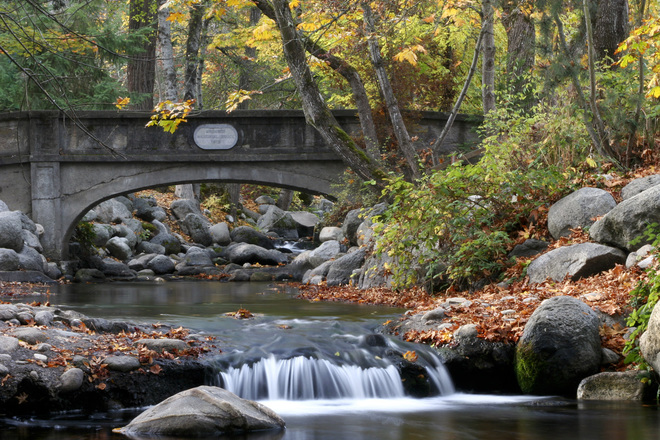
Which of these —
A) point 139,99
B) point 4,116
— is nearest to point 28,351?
point 4,116

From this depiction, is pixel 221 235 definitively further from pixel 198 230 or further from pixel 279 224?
pixel 279 224

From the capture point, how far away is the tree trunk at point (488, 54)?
38.7 ft

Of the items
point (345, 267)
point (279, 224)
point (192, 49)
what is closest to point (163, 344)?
point (345, 267)

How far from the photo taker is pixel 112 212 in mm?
21734

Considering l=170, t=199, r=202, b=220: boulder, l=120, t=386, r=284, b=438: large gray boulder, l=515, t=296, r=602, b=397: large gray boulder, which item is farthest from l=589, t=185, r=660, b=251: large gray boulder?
l=170, t=199, r=202, b=220: boulder

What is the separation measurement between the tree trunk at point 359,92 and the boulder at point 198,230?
9050 millimetres

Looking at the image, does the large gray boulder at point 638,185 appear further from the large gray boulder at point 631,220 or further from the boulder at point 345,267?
the boulder at point 345,267

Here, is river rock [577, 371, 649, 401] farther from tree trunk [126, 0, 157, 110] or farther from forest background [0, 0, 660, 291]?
tree trunk [126, 0, 157, 110]

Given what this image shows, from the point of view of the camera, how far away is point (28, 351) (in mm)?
5918

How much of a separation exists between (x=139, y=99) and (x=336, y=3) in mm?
10730

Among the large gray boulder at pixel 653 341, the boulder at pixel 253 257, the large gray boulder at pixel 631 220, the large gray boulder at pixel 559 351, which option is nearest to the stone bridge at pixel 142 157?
the boulder at pixel 253 257

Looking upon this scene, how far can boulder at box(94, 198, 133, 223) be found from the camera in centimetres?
2130

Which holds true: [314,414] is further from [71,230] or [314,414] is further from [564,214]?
[71,230]

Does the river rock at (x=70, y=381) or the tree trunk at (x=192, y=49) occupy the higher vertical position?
the tree trunk at (x=192, y=49)
